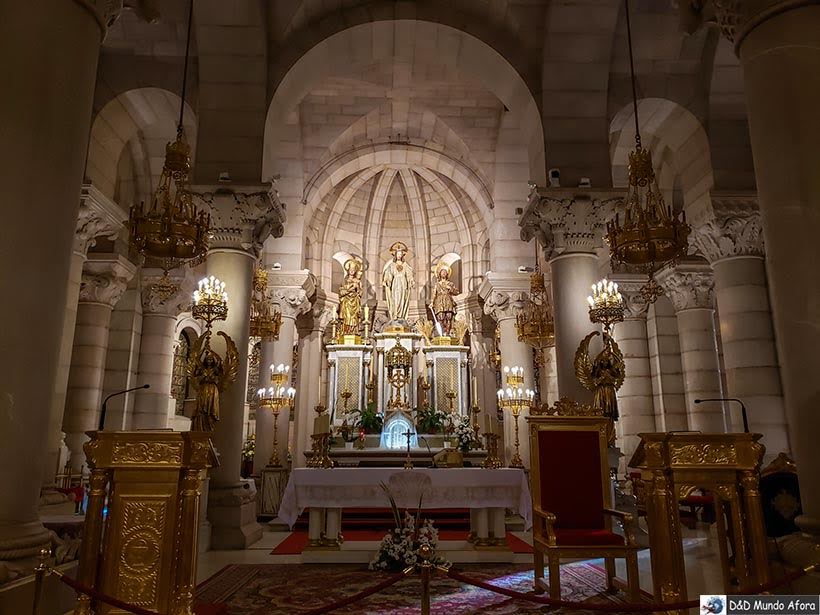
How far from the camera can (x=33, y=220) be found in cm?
364

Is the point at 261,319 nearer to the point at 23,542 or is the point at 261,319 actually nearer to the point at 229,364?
the point at 229,364

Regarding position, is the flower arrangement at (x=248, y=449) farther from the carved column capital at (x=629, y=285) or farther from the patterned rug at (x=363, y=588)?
the patterned rug at (x=363, y=588)

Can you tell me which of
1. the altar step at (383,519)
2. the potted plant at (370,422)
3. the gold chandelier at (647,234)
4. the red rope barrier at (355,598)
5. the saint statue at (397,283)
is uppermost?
the saint statue at (397,283)

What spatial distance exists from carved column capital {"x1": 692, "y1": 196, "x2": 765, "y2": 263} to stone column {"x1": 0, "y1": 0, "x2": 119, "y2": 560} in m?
8.29

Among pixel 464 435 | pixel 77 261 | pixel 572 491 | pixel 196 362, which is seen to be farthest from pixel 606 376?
pixel 77 261

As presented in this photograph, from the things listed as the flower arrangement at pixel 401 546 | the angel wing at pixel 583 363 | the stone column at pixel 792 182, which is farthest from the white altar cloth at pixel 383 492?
the stone column at pixel 792 182

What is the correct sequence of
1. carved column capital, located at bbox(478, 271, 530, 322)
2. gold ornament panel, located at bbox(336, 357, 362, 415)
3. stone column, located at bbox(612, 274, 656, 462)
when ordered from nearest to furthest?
stone column, located at bbox(612, 274, 656, 462) < carved column capital, located at bbox(478, 271, 530, 322) < gold ornament panel, located at bbox(336, 357, 362, 415)

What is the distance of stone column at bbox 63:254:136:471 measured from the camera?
1043cm

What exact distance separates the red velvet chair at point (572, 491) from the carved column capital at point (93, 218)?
6927mm

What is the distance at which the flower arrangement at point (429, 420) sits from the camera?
14.3 m

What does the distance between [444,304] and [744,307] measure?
30.4 ft

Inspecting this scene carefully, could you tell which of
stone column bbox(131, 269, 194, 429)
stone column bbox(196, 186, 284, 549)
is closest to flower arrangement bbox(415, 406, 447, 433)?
stone column bbox(131, 269, 194, 429)

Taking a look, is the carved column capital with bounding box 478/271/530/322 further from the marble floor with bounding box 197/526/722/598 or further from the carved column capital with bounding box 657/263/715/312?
the marble floor with bounding box 197/526/722/598

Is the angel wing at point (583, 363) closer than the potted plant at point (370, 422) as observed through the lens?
Yes
